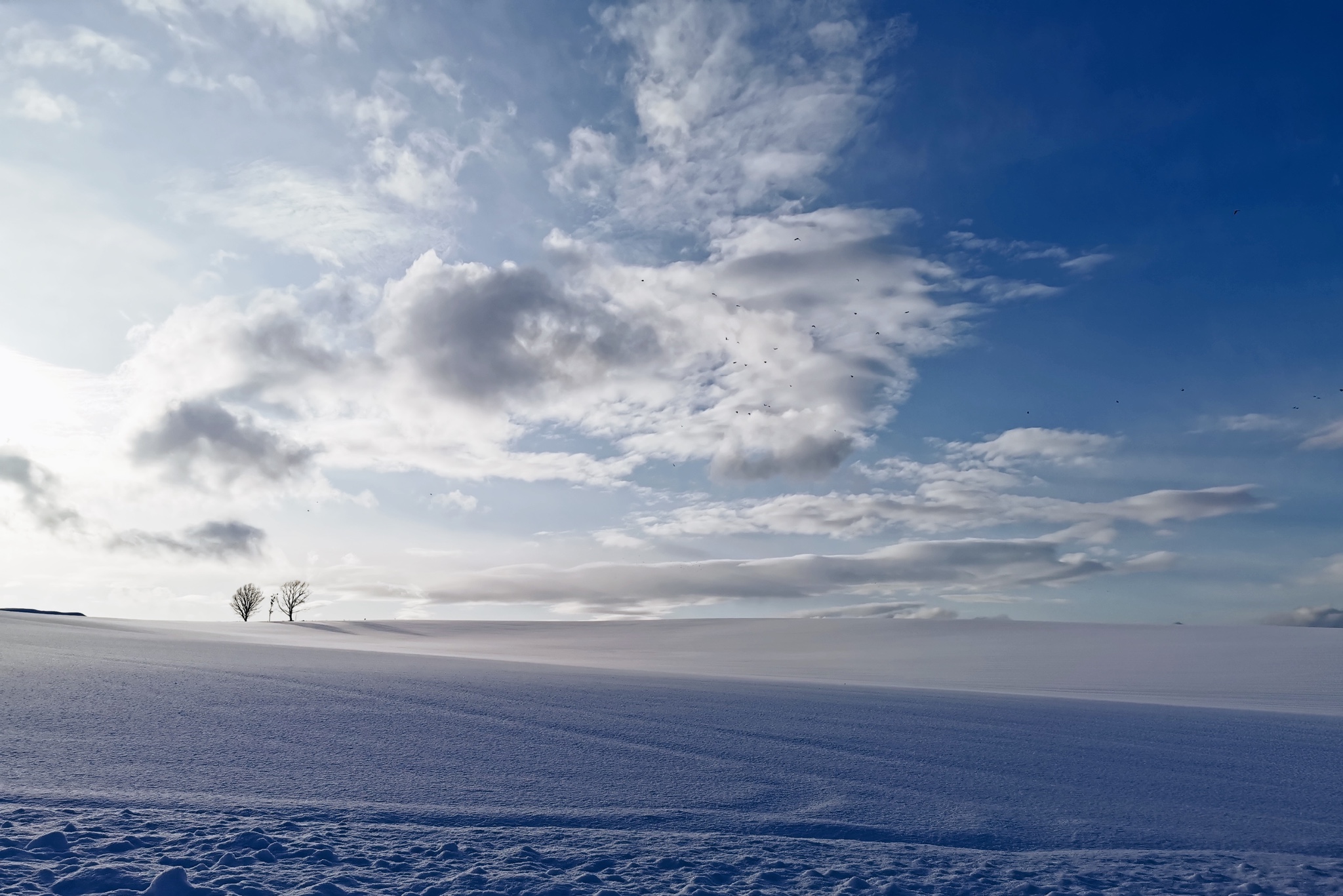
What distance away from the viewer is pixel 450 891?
299 cm

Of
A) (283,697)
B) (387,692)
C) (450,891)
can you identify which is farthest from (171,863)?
(387,692)

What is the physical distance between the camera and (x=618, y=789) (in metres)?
4.47

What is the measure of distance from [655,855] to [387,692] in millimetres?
4987

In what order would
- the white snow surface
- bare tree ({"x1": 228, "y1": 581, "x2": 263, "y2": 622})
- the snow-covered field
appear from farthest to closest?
bare tree ({"x1": 228, "y1": 581, "x2": 263, "y2": 622})
the white snow surface
the snow-covered field

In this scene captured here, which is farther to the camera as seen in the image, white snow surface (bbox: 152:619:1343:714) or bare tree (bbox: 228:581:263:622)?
bare tree (bbox: 228:581:263:622)

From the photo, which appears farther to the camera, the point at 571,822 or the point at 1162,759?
the point at 1162,759

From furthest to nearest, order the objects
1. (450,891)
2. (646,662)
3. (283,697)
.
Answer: (646,662) < (283,697) < (450,891)

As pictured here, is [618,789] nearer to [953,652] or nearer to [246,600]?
[953,652]

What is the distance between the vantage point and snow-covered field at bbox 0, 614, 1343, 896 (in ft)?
10.7

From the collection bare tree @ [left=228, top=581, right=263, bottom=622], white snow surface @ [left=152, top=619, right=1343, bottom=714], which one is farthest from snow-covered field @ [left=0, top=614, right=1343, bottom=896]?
bare tree @ [left=228, top=581, right=263, bottom=622]

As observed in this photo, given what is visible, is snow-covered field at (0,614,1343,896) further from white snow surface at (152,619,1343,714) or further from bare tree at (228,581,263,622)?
bare tree at (228,581,263,622)

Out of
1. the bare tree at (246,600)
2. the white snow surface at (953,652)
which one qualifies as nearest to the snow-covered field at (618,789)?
the white snow surface at (953,652)

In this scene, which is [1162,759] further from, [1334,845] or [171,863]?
[171,863]

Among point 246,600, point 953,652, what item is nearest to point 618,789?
point 953,652
